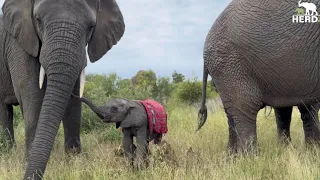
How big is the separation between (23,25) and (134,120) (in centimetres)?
173

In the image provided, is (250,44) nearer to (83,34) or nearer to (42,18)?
(83,34)

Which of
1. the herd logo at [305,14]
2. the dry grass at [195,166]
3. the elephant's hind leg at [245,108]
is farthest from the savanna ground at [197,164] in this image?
the herd logo at [305,14]

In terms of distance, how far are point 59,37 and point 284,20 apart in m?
2.50

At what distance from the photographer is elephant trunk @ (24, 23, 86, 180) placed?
435 cm

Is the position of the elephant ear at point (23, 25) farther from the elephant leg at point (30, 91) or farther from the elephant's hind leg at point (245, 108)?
the elephant's hind leg at point (245, 108)

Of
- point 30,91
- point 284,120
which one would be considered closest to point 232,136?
point 284,120

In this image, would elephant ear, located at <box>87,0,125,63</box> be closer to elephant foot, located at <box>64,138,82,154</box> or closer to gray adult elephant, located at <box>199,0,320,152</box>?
gray adult elephant, located at <box>199,0,320,152</box>

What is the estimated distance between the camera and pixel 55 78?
448 cm

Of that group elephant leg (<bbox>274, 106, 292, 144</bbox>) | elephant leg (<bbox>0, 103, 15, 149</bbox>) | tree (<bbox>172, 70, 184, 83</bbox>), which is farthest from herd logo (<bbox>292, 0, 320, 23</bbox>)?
tree (<bbox>172, 70, 184, 83</bbox>)

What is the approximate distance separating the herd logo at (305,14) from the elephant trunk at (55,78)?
2.43 meters

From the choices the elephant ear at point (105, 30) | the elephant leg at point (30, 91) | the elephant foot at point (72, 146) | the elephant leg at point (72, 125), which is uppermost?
the elephant ear at point (105, 30)

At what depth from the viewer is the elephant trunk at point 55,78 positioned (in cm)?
435

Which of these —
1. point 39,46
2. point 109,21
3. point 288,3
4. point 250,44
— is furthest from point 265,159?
point 39,46

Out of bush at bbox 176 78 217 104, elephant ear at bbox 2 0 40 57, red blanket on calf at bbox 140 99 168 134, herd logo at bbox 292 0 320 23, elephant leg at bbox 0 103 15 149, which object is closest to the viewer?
elephant ear at bbox 2 0 40 57
